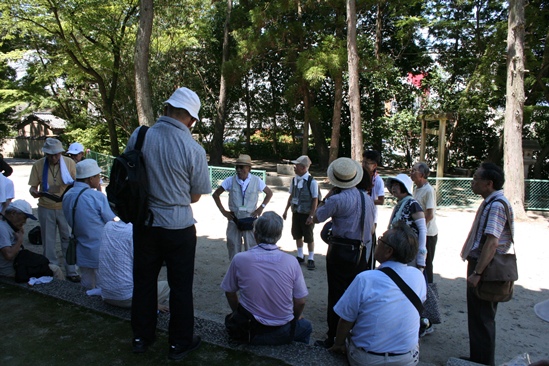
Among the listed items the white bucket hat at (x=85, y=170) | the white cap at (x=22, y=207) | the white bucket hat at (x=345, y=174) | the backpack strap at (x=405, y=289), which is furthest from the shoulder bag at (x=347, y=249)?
the white cap at (x=22, y=207)

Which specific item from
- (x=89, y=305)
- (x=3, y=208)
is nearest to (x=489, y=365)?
(x=89, y=305)

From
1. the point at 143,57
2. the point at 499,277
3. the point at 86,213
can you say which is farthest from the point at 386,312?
the point at 143,57

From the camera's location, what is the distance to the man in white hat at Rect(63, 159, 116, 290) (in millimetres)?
A: 4328

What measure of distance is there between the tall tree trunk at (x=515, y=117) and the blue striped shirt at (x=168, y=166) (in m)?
10.4

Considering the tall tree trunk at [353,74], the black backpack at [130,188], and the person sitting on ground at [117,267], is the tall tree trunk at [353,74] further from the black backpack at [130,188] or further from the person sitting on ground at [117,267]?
the black backpack at [130,188]

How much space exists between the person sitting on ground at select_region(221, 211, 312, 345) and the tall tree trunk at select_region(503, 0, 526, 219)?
9.71 metres

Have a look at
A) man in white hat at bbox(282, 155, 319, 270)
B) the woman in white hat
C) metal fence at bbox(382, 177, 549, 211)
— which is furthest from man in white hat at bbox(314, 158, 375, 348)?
metal fence at bbox(382, 177, 549, 211)

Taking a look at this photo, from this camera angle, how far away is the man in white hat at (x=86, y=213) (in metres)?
4.33

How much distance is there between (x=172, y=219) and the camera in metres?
2.71

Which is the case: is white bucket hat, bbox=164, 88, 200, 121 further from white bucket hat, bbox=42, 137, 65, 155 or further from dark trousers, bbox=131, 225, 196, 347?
white bucket hat, bbox=42, 137, 65, 155

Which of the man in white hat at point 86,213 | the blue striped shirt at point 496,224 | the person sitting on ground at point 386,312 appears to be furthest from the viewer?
the man in white hat at point 86,213

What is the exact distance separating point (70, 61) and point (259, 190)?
681 inches

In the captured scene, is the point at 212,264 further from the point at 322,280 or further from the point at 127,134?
the point at 127,134

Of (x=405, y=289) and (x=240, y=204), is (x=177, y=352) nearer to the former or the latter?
(x=405, y=289)
